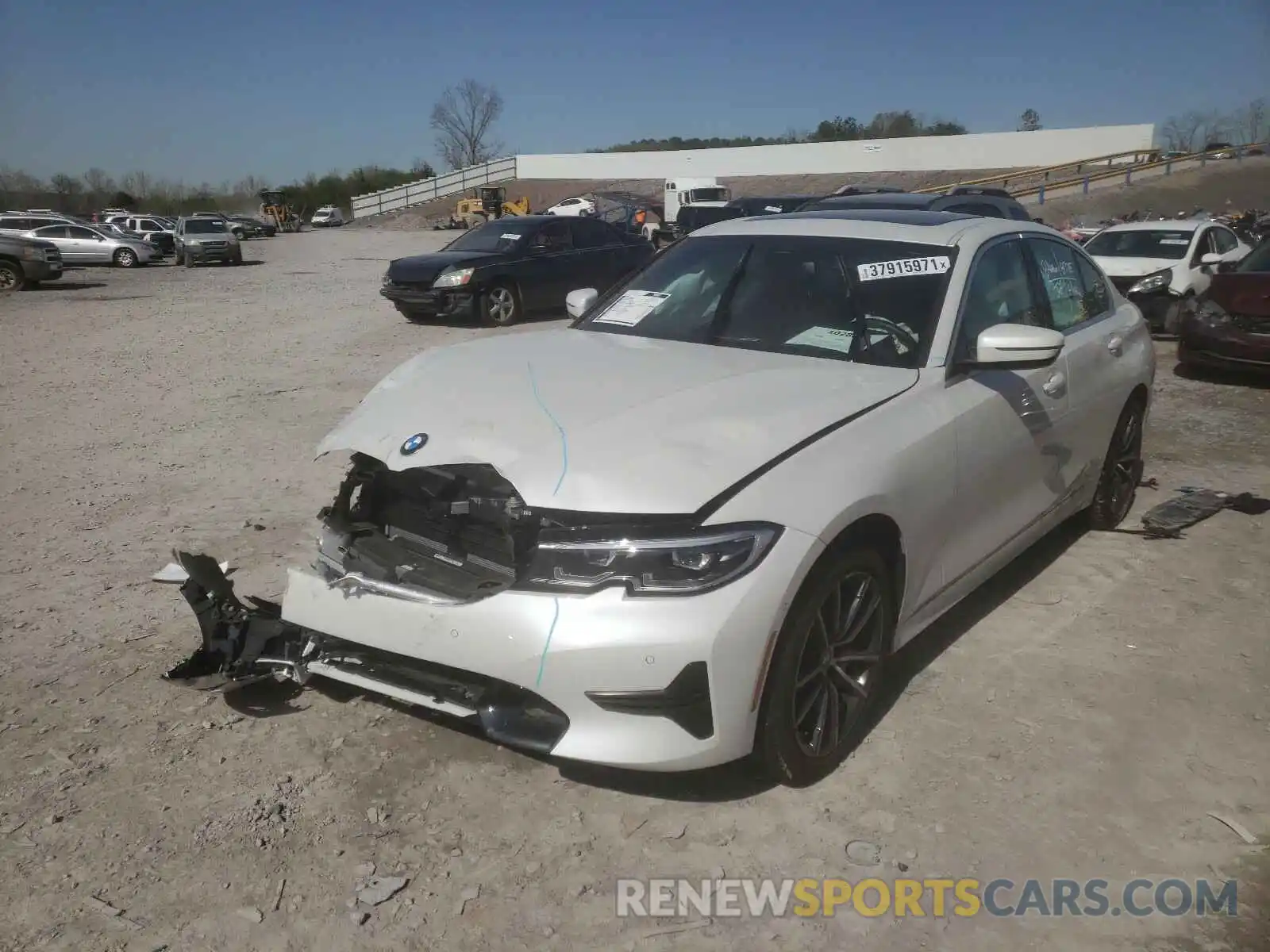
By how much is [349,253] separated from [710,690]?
33975mm

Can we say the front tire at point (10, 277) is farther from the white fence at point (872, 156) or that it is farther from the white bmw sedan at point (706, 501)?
the white fence at point (872, 156)

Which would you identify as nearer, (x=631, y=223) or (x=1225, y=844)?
(x=1225, y=844)

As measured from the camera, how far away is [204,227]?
30.1 meters

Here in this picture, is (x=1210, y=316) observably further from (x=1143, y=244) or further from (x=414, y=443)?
(x=414, y=443)

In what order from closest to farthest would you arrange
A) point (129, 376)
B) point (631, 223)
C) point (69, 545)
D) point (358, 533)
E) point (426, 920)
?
point (426, 920) < point (358, 533) < point (69, 545) < point (129, 376) < point (631, 223)

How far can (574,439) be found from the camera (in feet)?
9.75

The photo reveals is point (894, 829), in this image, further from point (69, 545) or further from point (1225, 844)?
point (69, 545)

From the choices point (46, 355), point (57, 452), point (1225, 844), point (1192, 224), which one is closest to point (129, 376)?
point (46, 355)

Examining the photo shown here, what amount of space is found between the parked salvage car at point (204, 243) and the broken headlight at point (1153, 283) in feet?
84.8

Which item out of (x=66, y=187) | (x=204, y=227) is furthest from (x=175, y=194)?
(x=204, y=227)

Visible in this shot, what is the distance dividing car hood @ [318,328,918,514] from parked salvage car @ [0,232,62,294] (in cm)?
2157

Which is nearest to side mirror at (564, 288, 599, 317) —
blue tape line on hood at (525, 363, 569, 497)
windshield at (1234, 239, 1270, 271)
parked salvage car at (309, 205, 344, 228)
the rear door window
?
blue tape line on hood at (525, 363, 569, 497)

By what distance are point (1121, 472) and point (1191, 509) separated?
0.77 metres

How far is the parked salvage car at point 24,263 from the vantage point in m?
21.1
